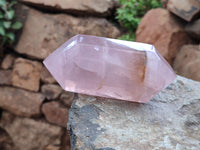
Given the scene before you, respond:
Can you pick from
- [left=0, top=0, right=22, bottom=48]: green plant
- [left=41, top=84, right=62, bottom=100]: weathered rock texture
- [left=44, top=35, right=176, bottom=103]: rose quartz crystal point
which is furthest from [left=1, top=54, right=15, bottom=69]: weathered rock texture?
[left=44, top=35, right=176, bottom=103]: rose quartz crystal point

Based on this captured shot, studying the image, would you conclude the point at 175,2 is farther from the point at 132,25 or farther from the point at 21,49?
the point at 21,49

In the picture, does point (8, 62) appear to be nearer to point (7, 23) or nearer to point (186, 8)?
point (7, 23)

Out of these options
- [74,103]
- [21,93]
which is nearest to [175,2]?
[74,103]

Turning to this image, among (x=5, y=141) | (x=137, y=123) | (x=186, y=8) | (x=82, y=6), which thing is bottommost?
(x=5, y=141)

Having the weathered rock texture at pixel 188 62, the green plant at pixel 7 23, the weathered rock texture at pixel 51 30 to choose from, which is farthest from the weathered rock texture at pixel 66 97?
the weathered rock texture at pixel 188 62

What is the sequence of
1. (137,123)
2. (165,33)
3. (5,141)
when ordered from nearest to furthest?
(137,123)
(165,33)
(5,141)

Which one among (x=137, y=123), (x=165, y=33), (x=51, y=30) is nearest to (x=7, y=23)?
(x=51, y=30)
